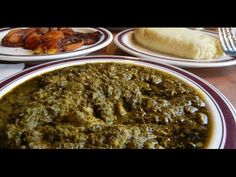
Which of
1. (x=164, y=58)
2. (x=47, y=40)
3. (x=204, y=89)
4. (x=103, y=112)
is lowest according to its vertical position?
(x=103, y=112)

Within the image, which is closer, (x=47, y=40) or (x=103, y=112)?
(x=103, y=112)

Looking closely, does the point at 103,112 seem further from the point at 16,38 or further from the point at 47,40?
the point at 16,38

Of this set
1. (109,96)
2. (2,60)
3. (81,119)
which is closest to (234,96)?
(109,96)

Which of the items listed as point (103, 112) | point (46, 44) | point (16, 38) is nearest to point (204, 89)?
point (103, 112)

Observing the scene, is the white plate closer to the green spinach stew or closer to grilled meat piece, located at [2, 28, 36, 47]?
the green spinach stew

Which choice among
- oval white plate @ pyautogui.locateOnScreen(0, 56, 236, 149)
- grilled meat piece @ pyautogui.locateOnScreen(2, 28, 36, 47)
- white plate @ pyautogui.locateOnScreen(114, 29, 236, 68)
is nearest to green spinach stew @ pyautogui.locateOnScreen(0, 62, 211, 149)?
oval white plate @ pyautogui.locateOnScreen(0, 56, 236, 149)

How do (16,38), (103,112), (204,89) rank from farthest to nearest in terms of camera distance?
(16,38) → (204,89) → (103,112)
